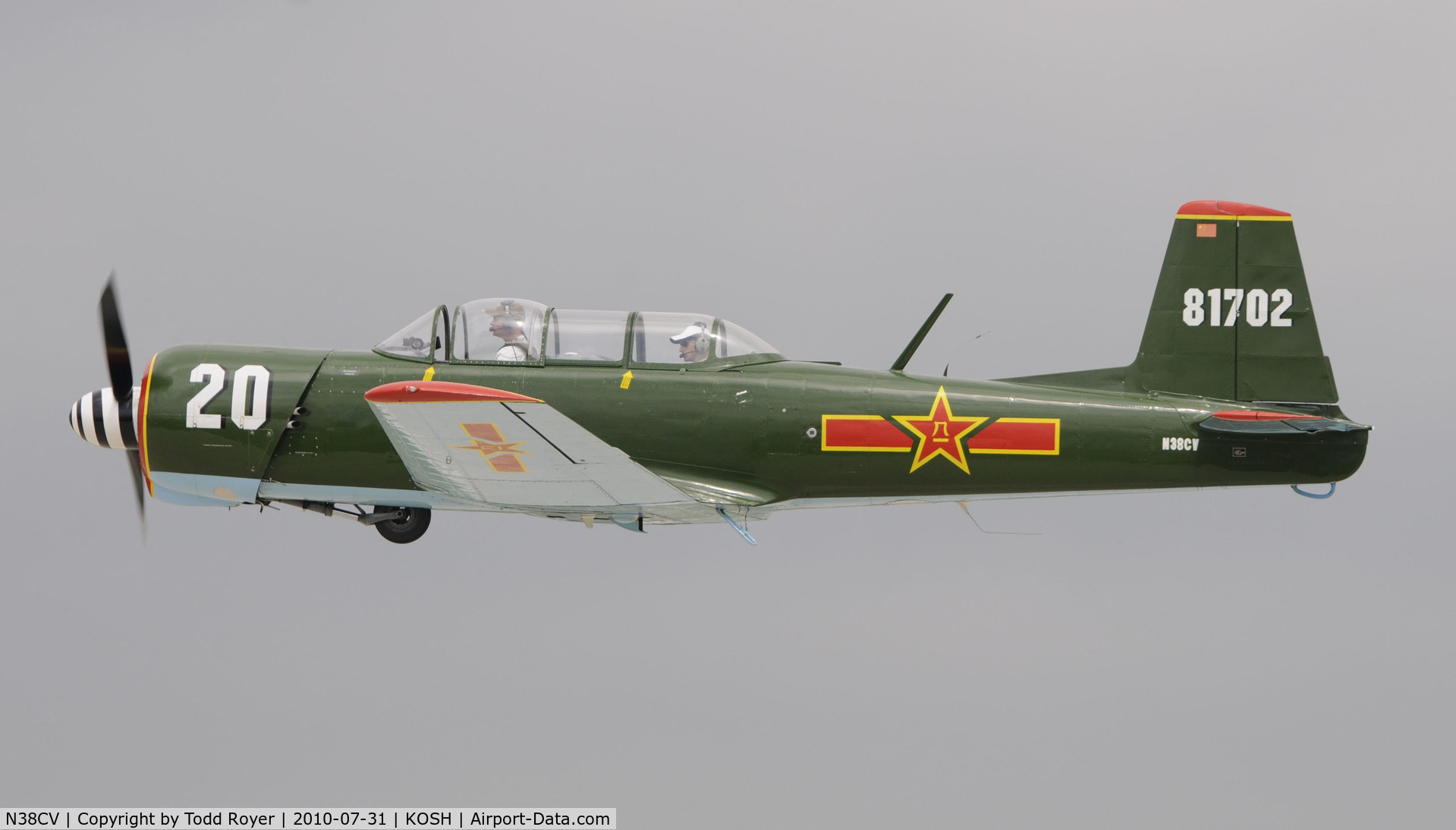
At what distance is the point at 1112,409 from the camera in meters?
11.3

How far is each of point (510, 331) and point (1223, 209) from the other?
228 inches

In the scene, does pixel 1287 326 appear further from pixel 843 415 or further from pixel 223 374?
pixel 223 374

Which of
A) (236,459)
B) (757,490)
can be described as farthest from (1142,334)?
(236,459)

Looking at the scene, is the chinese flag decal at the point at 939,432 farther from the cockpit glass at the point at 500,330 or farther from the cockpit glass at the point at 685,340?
the cockpit glass at the point at 500,330

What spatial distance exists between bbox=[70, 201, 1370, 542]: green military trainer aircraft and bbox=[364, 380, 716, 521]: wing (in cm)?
8

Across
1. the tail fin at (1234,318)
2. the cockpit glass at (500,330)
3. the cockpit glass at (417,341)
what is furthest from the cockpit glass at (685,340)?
the tail fin at (1234,318)

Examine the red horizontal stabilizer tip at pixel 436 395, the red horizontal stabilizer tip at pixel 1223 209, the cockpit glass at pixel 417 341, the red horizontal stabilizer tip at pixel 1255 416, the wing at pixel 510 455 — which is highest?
the red horizontal stabilizer tip at pixel 1223 209

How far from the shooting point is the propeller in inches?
468

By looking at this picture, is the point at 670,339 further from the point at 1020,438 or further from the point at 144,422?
the point at 144,422

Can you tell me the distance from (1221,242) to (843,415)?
3.40 meters

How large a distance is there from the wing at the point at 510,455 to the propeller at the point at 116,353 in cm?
292

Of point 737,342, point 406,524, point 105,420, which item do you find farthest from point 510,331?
point 105,420

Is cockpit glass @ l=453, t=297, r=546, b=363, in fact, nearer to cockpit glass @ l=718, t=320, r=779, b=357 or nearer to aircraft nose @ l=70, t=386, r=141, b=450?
cockpit glass @ l=718, t=320, r=779, b=357

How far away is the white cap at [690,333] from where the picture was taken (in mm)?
11523
